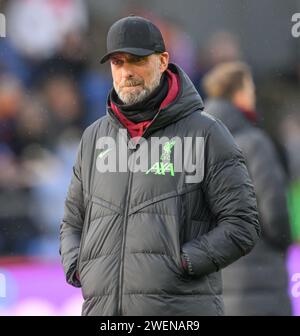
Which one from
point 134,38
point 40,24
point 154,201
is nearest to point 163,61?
point 134,38

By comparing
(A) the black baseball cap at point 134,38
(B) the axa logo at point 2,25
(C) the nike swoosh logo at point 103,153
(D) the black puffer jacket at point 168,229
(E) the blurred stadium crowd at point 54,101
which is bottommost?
(D) the black puffer jacket at point 168,229

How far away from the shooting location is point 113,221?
2.93m

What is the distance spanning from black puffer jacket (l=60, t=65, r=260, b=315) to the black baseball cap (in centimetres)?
20

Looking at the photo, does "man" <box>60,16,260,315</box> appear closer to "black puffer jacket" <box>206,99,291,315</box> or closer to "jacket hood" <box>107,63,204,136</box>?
"jacket hood" <box>107,63,204,136</box>

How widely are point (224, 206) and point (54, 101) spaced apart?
10.2 ft

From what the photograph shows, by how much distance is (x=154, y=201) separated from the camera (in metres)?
2.90

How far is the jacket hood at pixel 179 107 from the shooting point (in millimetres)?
2982

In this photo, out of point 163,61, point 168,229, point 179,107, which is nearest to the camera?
point 168,229

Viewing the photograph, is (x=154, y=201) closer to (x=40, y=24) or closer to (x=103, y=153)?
(x=103, y=153)

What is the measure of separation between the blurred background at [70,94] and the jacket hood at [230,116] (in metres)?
1.26

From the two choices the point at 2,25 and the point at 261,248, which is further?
the point at 2,25

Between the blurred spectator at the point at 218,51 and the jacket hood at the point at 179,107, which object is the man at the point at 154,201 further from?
the blurred spectator at the point at 218,51

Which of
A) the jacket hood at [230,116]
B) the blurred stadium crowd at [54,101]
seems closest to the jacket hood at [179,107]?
the jacket hood at [230,116]

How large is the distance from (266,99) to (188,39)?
2.08 ft
